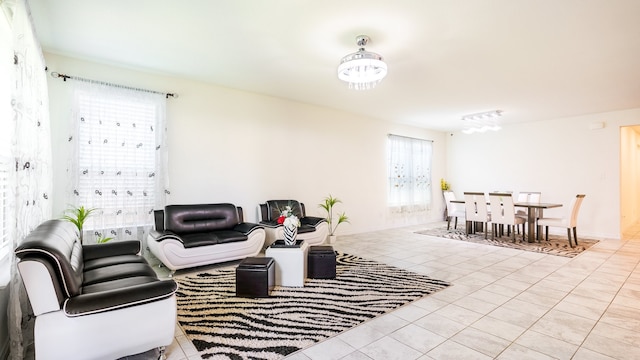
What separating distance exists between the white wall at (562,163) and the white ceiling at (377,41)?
5.18 ft

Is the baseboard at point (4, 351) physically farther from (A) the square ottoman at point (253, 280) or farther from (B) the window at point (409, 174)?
(B) the window at point (409, 174)

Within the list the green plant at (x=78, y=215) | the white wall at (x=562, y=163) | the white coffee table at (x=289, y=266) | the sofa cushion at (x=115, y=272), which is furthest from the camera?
the white wall at (x=562, y=163)

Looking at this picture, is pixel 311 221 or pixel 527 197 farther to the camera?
pixel 527 197

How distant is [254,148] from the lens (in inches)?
206

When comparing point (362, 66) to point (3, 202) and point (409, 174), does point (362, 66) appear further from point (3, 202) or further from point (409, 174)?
point (409, 174)

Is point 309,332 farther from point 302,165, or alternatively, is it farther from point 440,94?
point 440,94

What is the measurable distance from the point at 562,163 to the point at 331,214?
5567 millimetres

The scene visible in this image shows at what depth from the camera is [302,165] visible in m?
5.89

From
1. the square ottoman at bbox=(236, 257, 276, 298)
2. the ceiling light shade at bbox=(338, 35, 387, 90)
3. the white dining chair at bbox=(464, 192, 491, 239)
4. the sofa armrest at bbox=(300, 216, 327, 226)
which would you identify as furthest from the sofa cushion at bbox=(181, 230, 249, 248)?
the white dining chair at bbox=(464, 192, 491, 239)

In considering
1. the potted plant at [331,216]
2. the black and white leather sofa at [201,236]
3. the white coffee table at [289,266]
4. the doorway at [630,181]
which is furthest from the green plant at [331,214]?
the doorway at [630,181]

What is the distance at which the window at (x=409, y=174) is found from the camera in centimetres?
764

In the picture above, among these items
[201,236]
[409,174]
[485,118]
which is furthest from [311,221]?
[485,118]

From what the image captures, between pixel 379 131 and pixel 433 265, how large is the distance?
395 cm

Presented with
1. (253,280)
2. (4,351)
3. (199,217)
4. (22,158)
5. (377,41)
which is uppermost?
(377,41)
